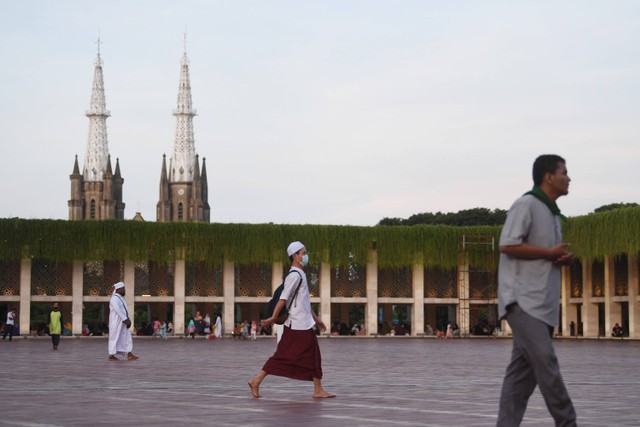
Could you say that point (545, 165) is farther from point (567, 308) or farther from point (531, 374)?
point (567, 308)

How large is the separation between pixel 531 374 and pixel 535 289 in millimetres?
563

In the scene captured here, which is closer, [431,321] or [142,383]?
[142,383]

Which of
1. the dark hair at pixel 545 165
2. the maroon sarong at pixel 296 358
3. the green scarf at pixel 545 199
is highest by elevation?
the dark hair at pixel 545 165

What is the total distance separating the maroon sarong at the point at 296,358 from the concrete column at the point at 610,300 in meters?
41.4

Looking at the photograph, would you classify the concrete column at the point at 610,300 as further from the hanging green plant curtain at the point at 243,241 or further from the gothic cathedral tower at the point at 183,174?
the gothic cathedral tower at the point at 183,174

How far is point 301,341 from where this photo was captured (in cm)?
1182

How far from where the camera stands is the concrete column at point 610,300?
51.4 metres

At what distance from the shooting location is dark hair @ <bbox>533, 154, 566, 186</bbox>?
7277 millimetres

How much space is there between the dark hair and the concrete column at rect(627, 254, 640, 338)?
43.4 m

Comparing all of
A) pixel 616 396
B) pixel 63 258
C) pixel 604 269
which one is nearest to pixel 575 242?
pixel 604 269

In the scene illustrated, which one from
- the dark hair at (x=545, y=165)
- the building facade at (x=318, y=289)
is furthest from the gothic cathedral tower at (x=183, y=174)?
the dark hair at (x=545, y=165)

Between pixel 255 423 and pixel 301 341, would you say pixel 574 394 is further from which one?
pixel 255 423

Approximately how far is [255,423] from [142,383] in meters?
5.65

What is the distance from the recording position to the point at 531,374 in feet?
23.3
